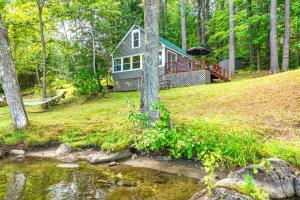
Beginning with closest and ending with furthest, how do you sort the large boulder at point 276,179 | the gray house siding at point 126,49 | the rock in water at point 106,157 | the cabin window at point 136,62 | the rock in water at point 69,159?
the large boulder at point 276,179
the rock in water at point 106,157
the rock in water at point 69,159
the gray house siding at point 126,49
the cabin window at point 136,62

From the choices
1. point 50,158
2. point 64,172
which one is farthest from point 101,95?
point 64,172

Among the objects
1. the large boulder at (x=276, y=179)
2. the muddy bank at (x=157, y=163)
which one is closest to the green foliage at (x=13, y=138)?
the muddy bank at (x=157, y=163)

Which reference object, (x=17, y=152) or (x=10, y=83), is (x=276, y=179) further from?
(x=10, y=83)

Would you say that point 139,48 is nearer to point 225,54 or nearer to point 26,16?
point 26,16

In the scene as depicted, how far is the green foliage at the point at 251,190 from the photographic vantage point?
356 centimetres

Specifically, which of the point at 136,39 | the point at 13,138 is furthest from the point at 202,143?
the point at 136,39

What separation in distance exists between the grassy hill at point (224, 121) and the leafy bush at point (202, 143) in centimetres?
39

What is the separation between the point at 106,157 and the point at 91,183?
166 centimetres

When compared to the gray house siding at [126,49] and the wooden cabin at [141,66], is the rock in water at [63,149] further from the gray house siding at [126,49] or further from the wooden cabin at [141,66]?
the gray house siding at [126,49]

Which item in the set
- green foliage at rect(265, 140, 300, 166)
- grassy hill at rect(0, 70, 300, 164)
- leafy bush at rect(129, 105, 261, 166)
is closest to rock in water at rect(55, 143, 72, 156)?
grassy hill at rect(0, 70, 300, 164)

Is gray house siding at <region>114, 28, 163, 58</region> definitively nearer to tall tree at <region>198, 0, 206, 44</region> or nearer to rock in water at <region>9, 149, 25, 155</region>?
tall tree at <region>198, 0, 206, 44</region>

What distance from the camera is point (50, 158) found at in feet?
25.0

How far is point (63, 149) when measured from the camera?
26.6 ft

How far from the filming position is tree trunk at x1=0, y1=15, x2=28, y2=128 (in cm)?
912
